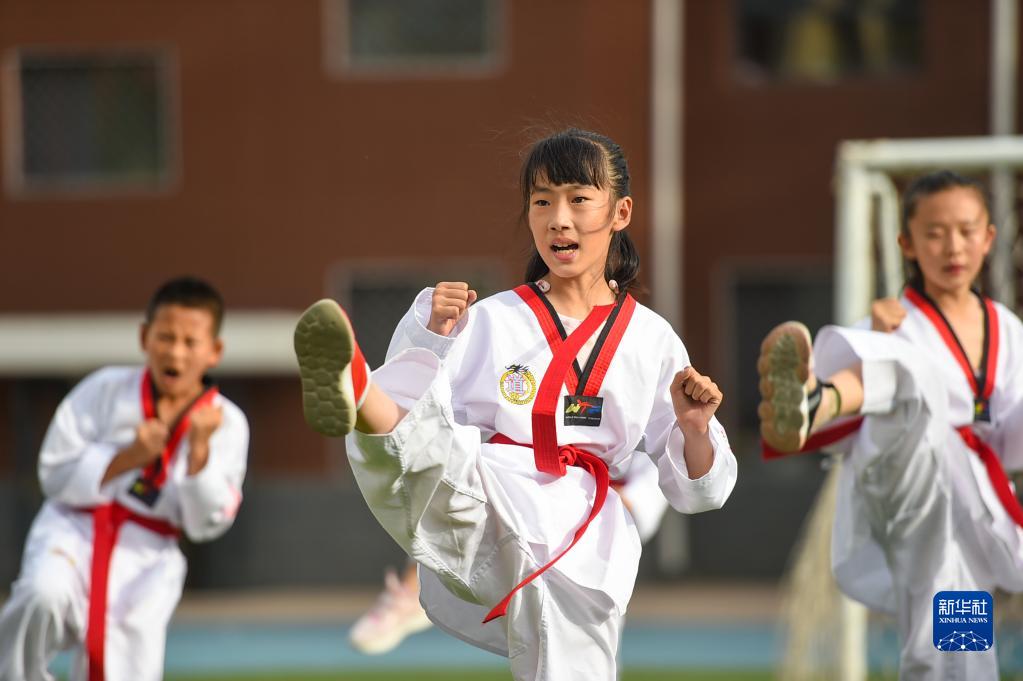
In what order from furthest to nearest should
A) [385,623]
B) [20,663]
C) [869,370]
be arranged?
[385,623], [20,663], [869,370]

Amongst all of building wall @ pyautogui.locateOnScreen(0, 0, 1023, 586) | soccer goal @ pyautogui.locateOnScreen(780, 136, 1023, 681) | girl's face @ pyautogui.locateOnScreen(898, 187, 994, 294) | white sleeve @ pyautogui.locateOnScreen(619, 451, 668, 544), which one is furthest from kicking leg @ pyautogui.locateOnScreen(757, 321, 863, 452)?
building wall @ pyautogui.locateOnScreen(0, 0, 1023, 586)

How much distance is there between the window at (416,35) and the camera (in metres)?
12.4

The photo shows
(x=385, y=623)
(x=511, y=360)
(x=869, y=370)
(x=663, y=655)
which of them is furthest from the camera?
(x=663, y=655)

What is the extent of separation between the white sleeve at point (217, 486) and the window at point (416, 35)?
321 inches

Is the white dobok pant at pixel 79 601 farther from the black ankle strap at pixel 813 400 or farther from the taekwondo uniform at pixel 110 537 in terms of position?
the black ankle strap at pixel 813 400

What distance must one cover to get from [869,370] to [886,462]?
31cm

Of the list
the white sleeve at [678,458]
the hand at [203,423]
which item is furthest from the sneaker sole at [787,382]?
the hand at [203,423]

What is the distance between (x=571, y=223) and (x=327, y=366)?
80 centimetres

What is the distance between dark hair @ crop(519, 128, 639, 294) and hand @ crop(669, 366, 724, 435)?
380 mm

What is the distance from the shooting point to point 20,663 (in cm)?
433

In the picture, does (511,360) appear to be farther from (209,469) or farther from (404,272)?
(404,272)

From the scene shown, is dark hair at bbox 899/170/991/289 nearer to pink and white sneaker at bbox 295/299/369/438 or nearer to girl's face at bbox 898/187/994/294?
girl's face at bbox 898/187/994/294

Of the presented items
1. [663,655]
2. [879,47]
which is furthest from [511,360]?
[879,47]

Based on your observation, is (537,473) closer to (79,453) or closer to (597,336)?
(597,336)
